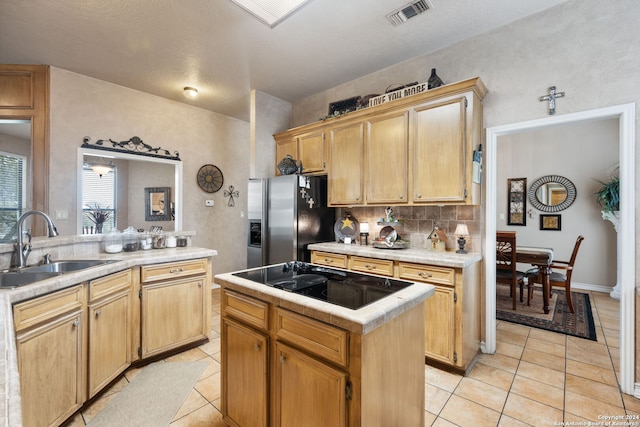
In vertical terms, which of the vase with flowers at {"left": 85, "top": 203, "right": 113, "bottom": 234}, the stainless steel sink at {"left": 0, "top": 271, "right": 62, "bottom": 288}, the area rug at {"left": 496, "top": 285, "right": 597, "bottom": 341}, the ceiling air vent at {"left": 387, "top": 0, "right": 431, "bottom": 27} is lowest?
the area rug at {"left": 496, "top": 285, "right": 597, "bottom": 341}

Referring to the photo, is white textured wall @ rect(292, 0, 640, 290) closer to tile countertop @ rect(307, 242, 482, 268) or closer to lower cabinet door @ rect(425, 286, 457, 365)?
tile countertop @ rect(307, 242, 482, 268)

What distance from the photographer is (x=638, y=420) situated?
1.79m

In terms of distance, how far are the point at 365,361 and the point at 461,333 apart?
1562 mm

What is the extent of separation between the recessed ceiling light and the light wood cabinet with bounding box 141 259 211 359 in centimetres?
219

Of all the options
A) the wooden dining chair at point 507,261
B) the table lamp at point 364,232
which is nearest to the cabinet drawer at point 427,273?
the table lamp at point 364,232

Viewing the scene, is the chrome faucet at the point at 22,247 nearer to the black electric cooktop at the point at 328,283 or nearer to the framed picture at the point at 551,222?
the black electric cooktop at the point at 328,283

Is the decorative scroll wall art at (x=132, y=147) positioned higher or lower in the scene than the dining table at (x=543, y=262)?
higher

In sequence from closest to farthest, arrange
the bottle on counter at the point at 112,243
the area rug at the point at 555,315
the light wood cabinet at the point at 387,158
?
the bottle on counter at the point at 112,243 < the light wood cabinet at the point at 387,158 < the area rug at the point at 555,315

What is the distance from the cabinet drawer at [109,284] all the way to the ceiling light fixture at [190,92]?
8.80 feet

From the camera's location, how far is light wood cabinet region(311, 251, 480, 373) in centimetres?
228

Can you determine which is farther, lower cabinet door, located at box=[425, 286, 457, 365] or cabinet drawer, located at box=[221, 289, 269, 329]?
lower cabinet door, located at box=[425, 286, 457, 365]

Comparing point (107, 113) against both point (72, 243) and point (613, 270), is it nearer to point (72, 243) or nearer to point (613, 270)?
point (72, 243)

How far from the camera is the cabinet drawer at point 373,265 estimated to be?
265 centimetres

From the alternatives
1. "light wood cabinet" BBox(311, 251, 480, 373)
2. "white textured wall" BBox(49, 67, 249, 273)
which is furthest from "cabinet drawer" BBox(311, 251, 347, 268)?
"white textured wall" BBox(49, 67, 249, 273)
